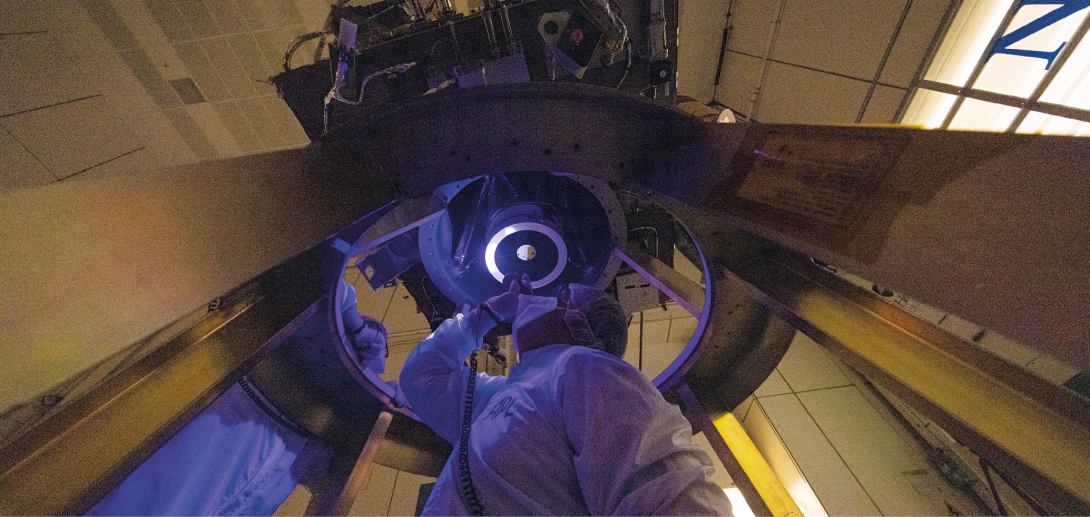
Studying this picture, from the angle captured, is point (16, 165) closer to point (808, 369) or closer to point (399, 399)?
point (399, 399)

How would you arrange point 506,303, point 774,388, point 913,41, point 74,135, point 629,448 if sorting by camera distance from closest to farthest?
point 629,448 < point 506,303 < point 913,41 < point 74,135 < point 774,388

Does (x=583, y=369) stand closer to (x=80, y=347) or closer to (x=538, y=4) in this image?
(x=80, y=347)

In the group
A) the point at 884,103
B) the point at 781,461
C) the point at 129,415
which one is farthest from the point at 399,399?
the point at 884,103

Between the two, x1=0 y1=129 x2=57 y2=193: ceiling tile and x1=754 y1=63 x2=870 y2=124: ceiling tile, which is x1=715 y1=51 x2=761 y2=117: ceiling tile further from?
x1=0 y1=129 x2=57 y2=193: ceiling tile

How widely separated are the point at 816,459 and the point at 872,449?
1.53 ft

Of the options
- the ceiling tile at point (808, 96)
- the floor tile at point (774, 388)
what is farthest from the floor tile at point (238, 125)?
the floor tile at point (774, 388)

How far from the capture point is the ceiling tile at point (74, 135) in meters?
2.75

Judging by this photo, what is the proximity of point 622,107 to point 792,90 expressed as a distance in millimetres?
2776

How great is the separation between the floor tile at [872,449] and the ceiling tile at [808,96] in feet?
8.24

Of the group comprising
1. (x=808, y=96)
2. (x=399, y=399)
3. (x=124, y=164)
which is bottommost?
(x=399, y=399)

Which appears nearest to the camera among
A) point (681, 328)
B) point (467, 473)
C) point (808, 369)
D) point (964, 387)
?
point (964, 387)

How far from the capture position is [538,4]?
161 centimetres

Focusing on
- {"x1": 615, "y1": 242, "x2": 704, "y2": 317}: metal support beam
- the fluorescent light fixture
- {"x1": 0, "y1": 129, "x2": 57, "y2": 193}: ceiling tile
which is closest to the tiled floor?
the fluorescent light fixture

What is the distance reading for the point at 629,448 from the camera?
1079 millimetres
